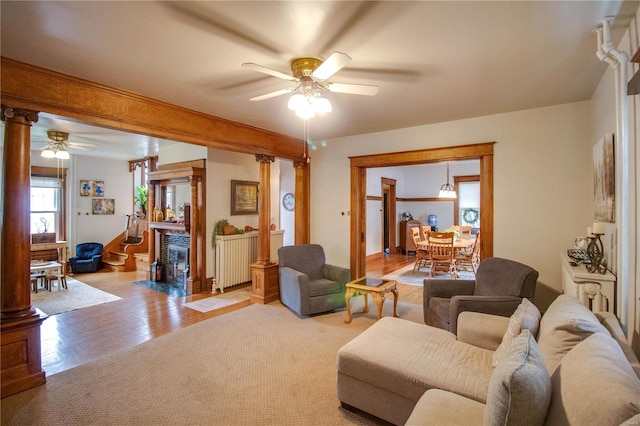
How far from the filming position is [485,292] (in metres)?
3.20

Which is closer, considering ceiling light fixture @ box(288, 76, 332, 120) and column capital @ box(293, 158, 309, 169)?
ceiling light fixture @ box(288, 76, 332, 120)

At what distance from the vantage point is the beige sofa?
1.07 meters

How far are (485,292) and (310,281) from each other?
2149 millimetres

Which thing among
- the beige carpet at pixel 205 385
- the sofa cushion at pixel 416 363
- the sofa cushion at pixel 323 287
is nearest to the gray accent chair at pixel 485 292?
the sofa cushion at pixel 416 363

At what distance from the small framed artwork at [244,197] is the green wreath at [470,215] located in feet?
20.9

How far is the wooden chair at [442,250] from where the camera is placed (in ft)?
19.3

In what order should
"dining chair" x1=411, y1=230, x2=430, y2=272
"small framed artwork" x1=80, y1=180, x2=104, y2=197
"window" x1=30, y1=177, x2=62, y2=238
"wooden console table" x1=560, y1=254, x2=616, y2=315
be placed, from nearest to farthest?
"wooden console table" x1=560, y1=254, x2=616, y2=315, "dining chair" x1=411, y1=230, x2=430, y2=272, "window" x1=30, y1=177, x2=62, y2=238, "small framed artwork" x1=80, y1=180, x2=104, y2=197

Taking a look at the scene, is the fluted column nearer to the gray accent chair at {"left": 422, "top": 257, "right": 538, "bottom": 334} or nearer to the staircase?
the gray accent chair at {"left": 422, "top": 257, "right": 538, "bottom": 334}

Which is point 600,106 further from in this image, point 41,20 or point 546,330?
point 41,20

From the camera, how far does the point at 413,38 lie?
6.86 feet

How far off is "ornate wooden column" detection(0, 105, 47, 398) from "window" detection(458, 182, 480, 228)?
9355 mm

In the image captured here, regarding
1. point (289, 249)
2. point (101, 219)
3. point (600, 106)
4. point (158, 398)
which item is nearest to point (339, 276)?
point (289, 249)

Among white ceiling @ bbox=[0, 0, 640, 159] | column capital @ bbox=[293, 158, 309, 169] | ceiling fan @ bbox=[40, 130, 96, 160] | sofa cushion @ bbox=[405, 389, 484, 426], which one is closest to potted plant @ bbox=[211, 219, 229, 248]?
column capital @ bbox=[293, 158, 309, 169]

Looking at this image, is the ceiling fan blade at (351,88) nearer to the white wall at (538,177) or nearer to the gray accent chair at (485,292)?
the gray accent chair at (485,292)
